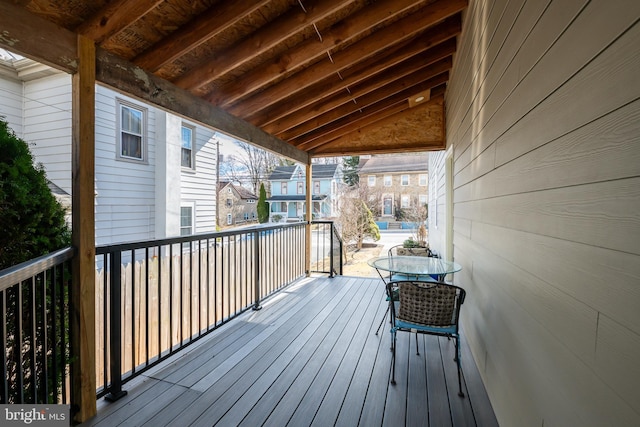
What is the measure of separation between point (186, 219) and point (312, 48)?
18.5 feet

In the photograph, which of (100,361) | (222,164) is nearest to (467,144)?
(100,361)

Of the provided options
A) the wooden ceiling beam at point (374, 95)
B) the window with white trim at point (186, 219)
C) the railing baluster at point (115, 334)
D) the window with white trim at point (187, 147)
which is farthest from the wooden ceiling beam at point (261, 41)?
the window with white trim at point (186, 219)

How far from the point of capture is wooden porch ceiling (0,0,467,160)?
5.43 feet

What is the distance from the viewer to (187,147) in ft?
22.7

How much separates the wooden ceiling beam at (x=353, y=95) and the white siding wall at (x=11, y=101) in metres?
4.18

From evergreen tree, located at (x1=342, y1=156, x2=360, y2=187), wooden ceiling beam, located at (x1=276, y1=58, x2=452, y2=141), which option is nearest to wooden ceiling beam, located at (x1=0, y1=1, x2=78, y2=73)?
wooden ceiling beam, located at (x1=276, y1=58, x2=452, y2=141)

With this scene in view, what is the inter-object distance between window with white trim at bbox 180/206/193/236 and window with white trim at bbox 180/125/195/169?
99cm

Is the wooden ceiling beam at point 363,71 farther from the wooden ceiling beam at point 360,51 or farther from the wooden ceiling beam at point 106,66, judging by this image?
the wooden ceiling beam at point 106,66

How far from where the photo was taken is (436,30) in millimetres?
3113

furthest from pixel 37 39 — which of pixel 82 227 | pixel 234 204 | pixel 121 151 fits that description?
pixel 234 204

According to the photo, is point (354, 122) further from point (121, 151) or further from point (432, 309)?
point (121, 151)

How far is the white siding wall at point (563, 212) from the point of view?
742 mm

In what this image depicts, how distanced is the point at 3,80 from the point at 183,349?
5.20 meters

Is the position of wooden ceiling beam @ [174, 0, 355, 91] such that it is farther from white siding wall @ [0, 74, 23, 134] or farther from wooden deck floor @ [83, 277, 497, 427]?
white siding wall @ [0, 74, 23, 134]
